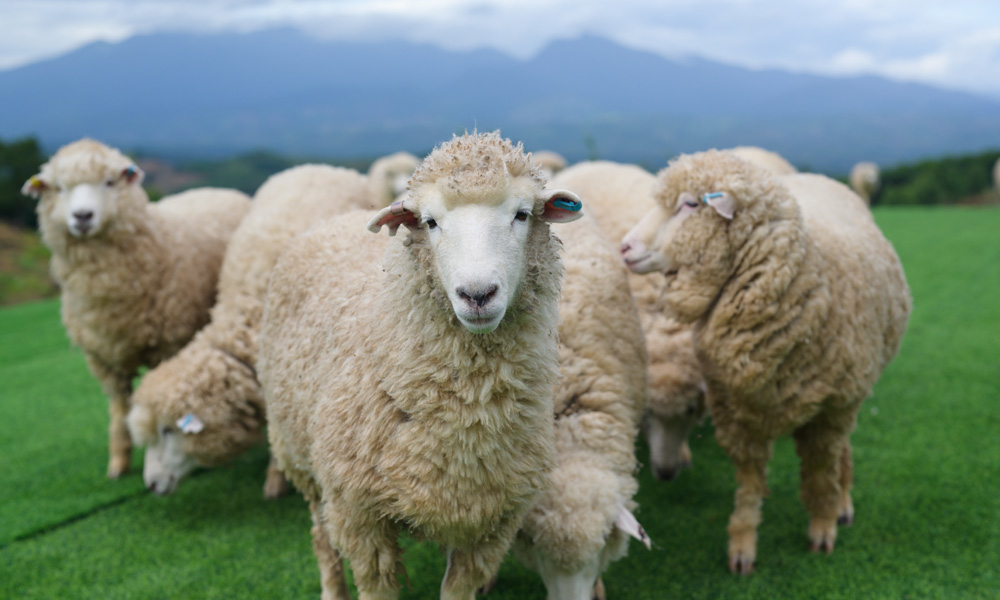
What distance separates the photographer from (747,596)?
2.87m

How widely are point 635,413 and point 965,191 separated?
73.7ft

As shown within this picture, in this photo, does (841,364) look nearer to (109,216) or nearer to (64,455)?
(109,216)

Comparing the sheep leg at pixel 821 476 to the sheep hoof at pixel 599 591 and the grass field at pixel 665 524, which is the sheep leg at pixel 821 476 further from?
the sheep hoof at pixel 599 591

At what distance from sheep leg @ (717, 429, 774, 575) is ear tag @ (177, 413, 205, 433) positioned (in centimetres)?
259

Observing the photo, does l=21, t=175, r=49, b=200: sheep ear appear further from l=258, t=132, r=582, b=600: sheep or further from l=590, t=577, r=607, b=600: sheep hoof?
l=590, t=577, r=607, b=600: sheep hoof

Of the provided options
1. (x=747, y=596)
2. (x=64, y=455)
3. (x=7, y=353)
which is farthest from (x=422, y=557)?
(x=7, y=353)

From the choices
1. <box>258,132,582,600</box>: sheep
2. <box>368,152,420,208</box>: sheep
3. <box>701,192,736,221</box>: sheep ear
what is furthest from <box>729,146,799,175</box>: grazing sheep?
<box>258,132,582,600</box>: sheep

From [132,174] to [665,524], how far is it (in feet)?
12.1

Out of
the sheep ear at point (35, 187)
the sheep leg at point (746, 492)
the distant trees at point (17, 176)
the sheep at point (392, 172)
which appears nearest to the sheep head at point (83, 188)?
the sheep ear at point (35, 187)

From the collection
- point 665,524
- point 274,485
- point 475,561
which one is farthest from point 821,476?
point 274,485

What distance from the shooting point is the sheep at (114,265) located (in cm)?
386

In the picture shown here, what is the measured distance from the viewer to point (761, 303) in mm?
2713

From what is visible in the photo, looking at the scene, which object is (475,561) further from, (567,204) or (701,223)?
(701,223)

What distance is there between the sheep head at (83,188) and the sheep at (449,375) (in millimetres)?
2352
